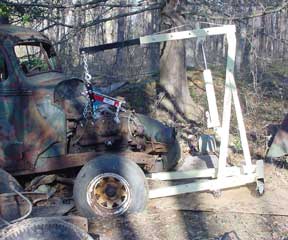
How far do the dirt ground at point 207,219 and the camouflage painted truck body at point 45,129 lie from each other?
29.4 inches

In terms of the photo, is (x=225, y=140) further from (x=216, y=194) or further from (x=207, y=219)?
(x=207, y=219)

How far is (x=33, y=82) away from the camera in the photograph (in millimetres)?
6324

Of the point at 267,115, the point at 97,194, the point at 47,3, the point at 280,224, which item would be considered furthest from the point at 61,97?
the point at 267,115

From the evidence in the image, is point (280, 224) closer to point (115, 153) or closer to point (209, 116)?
point (209, 116)

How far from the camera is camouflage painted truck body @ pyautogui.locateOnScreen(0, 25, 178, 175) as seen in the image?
6219 millimetres

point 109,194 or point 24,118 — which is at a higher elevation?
point 24,118

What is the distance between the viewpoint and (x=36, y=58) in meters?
6.96

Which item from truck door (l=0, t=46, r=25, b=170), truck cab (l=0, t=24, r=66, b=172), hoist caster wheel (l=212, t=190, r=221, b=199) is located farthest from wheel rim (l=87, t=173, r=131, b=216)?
hoist caster wheel (l=212, t=190, r=221, b=199)

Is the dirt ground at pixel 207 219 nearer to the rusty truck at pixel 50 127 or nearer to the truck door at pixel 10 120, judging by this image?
the rusty truck at pixel 50 127

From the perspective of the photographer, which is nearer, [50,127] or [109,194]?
[109,194]

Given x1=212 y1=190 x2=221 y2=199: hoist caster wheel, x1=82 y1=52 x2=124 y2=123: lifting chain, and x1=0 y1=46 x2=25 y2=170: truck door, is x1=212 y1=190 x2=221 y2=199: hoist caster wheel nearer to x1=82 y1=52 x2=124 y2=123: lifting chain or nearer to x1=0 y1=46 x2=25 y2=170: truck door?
x1=82 y1=52 x2=124 y2=123: lifting chain

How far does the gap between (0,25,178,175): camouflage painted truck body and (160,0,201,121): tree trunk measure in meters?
4.51

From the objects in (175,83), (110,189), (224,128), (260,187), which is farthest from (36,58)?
(175,83)

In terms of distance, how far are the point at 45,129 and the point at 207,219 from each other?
228 centimetres
